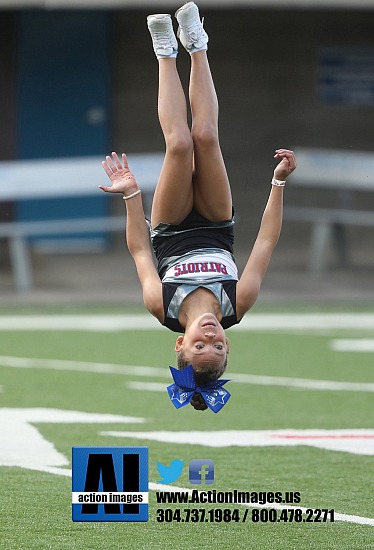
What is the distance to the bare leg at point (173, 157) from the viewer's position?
274 inches

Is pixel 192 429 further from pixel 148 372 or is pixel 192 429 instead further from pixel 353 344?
pixel 353 344

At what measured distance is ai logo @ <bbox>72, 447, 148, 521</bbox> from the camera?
572cm

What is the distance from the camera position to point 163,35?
23.6ft

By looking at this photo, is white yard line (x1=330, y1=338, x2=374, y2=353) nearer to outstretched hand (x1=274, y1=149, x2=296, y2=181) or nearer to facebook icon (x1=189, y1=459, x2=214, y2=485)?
outstretched hand (x1=274, y1=149, x2=296, y2=181)

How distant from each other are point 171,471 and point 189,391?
42 cm

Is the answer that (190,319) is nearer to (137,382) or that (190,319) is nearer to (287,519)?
(287,519)

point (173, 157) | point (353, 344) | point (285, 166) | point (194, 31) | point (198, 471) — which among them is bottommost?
point (198, 471)

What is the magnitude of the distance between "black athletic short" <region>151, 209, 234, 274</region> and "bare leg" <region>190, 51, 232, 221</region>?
0.15 ft

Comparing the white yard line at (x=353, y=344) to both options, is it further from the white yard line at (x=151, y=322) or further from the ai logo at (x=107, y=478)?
the ai logo at (x=107, y=478)

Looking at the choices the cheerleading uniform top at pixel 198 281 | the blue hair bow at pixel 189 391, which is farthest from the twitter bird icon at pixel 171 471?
the cheerleading uniform top at pixel 198 281

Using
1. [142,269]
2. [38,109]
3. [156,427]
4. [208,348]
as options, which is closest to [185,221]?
[142,269]

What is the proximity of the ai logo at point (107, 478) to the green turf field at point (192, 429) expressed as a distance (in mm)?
201

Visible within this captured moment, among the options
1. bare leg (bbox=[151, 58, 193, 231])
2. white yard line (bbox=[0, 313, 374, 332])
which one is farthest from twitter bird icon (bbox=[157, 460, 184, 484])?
white yard line (bbox=[0, 313, 374, 332])

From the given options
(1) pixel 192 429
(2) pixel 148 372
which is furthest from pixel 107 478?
(2) pixel 148 372
